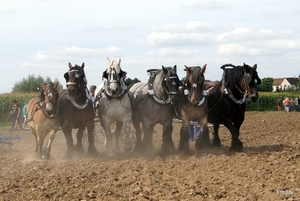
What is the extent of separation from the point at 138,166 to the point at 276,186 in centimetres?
302

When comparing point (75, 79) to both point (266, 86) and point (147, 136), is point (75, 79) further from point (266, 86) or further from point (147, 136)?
point (266, 86)

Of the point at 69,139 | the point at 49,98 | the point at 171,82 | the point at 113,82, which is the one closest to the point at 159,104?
the point at 171,82

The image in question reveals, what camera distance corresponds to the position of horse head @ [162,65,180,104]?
34.2 ft

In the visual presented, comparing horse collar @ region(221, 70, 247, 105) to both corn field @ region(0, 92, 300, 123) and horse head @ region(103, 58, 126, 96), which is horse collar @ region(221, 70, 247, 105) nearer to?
horse head @ region(103, 58, 126, 96)

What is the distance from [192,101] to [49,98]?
2.93 m

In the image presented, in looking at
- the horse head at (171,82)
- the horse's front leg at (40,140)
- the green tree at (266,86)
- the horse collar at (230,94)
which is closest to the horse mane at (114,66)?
the horse head at (171,82)

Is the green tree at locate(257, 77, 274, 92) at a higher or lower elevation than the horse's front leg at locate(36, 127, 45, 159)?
higher

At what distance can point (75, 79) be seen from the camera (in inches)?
418

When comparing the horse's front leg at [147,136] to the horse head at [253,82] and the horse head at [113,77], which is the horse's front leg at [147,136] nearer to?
the horse head at [113,77]

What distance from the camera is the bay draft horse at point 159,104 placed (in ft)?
34.5

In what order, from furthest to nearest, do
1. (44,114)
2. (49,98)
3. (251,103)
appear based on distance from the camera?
1. (251,103)
2. (44,114)
3. (49,98)

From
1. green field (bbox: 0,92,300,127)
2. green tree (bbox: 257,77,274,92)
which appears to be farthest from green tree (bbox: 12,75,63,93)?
green tree (bbox: 257,77,274,92)

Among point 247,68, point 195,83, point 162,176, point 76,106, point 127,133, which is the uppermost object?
point 247,68

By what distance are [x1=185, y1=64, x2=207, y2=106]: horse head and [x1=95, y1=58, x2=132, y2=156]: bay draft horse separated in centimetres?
132
